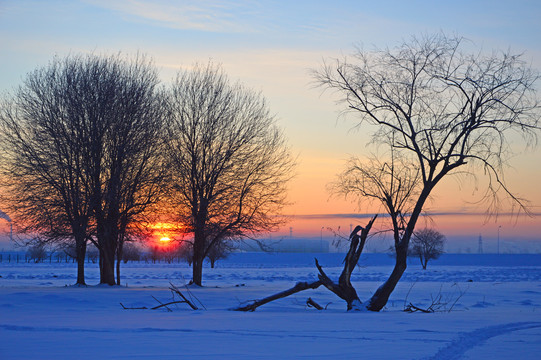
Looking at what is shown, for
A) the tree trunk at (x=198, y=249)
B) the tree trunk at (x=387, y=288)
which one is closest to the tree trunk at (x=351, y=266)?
the tree trunk at (x=387, y=288)

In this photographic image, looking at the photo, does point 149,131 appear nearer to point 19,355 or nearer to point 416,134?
point 416,134

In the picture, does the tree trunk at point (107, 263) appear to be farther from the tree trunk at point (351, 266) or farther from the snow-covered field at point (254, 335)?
the tree trunk at point (351, 266)

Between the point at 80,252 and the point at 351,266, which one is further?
the point at 80,252

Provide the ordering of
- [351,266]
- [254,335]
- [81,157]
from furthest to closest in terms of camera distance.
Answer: [81,157]
[351,266]
[254,335]

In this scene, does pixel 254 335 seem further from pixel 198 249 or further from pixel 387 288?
pixel 198 249

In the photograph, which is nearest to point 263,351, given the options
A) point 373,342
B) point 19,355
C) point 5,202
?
point 373,342

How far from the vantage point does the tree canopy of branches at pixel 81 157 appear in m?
29.7

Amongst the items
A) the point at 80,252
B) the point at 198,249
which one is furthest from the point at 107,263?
the point at 198,249

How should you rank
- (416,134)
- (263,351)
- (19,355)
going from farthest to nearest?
1. (416,134)
2. (263,351)
3. (19,355)

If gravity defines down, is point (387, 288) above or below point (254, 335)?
above

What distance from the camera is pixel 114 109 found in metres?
30.8

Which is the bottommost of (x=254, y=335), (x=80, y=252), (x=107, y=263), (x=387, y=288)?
(x=254, y=335)

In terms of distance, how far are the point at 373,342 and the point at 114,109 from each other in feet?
72.3

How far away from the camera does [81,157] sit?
30578mm
